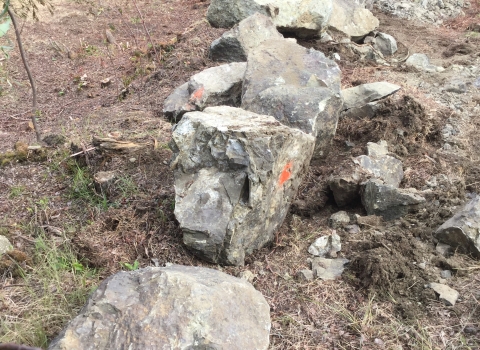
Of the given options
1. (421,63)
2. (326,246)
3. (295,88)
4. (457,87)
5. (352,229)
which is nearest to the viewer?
(326,246)

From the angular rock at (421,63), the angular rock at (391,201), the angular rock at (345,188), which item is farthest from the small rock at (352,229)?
the angular rock at (421,63)

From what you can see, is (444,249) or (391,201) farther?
(391,201)

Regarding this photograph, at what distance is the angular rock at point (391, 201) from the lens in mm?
3238

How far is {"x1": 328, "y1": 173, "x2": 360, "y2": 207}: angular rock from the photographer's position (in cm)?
349

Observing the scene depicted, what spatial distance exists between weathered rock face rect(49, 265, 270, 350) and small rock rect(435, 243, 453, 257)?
1323 millimetres

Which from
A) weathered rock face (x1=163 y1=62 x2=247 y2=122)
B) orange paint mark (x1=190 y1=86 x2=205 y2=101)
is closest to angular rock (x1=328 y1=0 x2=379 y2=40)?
weathered rock face (x1=163 y1=62 x2=247 y2=122)

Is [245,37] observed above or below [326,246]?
above

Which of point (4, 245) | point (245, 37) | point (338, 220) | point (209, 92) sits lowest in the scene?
point (4, 245)

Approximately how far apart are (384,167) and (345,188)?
44 centimetres

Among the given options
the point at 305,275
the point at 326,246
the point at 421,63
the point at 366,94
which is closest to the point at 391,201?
the point at 326,246

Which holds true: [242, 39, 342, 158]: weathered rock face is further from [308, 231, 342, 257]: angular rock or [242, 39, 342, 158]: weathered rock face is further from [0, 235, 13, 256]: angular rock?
[0, 235, 13, 256]: angular rock

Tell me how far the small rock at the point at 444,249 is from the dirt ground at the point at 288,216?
0.06 m

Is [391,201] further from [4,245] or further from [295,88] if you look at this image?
[4,245]

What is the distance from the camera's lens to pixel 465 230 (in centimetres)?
285
